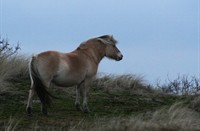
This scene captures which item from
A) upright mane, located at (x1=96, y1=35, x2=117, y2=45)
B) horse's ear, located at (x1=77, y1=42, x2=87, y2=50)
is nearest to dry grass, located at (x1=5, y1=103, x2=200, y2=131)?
horse's ear, located at (x1=77, y1=42, x2=87, y2=50)

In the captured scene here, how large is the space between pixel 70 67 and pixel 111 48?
1.93 metres

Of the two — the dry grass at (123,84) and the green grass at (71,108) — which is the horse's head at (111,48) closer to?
the green grass at (71,108)

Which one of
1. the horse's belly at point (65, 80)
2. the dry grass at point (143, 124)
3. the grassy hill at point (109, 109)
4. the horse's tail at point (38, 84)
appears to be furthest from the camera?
the horse's belly at point (65, 80)

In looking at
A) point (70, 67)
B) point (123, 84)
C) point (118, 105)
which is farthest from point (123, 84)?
point (70, 67)

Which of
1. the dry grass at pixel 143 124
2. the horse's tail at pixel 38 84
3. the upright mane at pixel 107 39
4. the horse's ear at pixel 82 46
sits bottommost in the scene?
the dry grass at pixel 143 124

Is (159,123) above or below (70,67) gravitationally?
below

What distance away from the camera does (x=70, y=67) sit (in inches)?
372

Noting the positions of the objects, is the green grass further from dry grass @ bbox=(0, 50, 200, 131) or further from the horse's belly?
the horse's belly

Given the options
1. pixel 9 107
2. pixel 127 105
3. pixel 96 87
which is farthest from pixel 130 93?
pixel 9 107

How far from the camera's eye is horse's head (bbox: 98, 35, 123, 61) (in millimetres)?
11002

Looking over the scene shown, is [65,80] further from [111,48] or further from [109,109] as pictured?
[111,48]

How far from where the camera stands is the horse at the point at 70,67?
888 centimetres

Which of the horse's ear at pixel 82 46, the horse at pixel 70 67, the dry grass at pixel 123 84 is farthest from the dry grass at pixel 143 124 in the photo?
the dry grass at pixel 123 84

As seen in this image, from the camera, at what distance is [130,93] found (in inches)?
513
